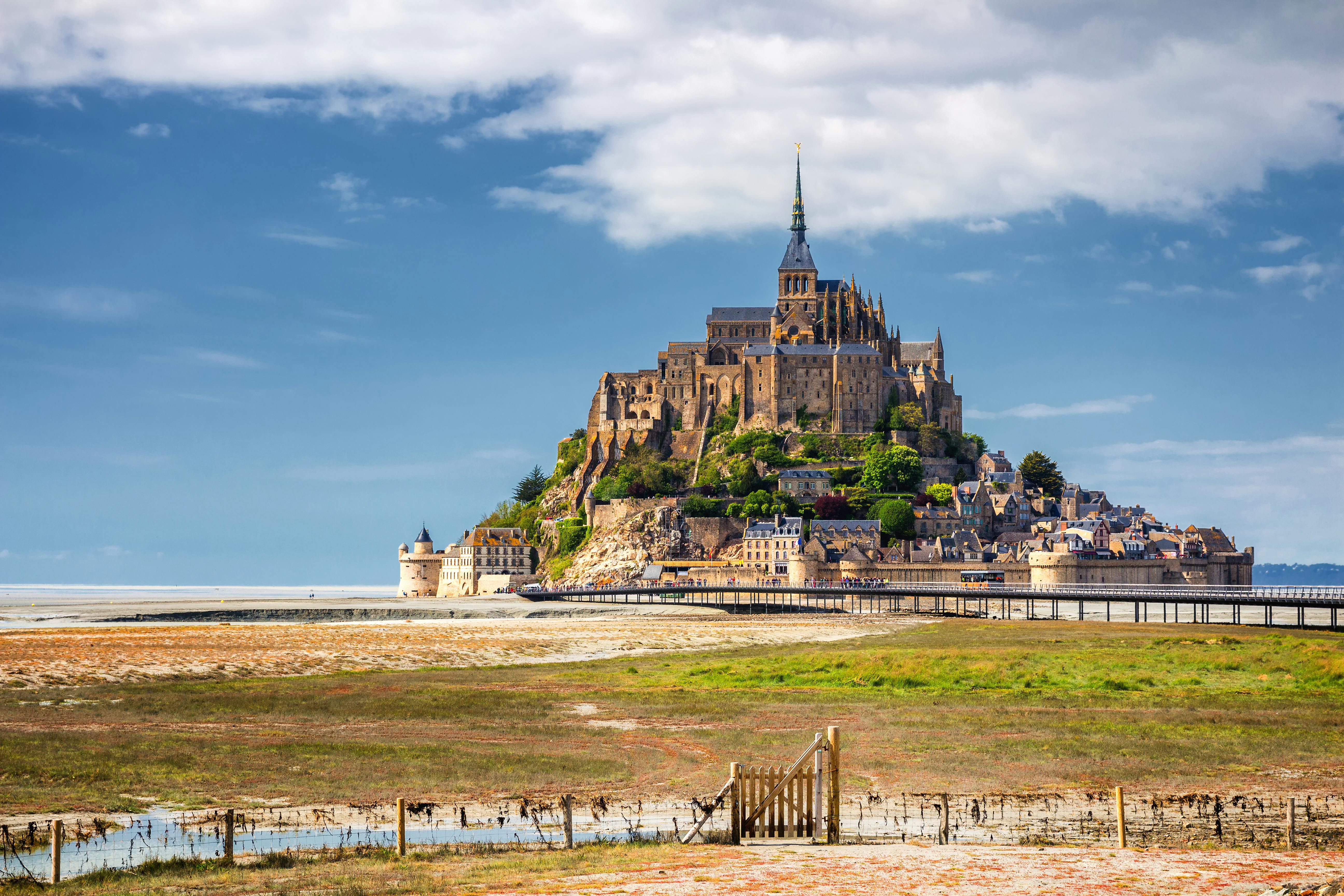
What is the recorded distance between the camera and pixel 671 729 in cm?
2966

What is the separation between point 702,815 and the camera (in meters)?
20.7

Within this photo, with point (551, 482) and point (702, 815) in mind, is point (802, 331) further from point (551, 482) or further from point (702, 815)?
point (702, 815)

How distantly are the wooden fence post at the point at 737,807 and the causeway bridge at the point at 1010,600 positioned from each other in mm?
61741

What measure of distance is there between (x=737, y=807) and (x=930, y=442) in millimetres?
123403

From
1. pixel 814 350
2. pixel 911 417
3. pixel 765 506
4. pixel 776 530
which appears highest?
pixel 814 350

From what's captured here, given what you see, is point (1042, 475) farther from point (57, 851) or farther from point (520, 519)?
point (57, 851)

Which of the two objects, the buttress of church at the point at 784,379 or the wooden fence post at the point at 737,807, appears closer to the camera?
the wooden fence post at the point at 737,807

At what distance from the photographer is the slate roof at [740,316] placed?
510 ft

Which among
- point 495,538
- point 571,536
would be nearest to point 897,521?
point 571,536

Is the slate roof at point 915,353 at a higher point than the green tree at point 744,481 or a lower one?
higher

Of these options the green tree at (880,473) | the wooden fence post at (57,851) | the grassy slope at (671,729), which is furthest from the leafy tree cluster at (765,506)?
the wooden fence post at (57,851)

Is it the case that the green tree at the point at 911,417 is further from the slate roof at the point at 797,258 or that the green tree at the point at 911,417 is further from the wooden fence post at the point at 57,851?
the wooden fence post at the point at 57,851

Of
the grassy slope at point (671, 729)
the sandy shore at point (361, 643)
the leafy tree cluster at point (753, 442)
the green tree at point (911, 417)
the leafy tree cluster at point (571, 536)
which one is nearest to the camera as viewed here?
the grassy slope at point (671, 729)

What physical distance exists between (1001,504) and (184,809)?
386 feet
